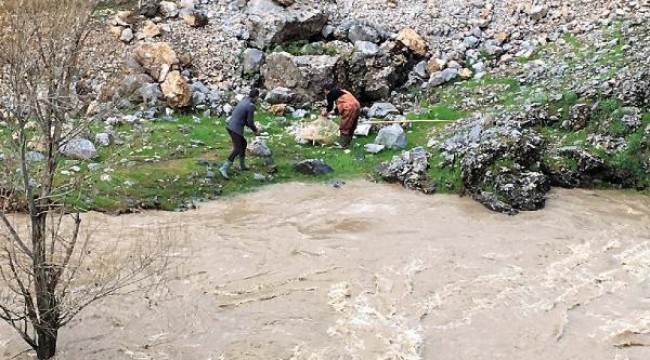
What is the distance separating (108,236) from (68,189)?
163 inches

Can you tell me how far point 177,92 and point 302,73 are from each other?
10.7 ft

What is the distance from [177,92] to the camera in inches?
671

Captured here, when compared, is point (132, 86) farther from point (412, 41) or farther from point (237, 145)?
point (412, 41)

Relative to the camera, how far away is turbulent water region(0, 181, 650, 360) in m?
8.70

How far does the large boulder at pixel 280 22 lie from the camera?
739 inches

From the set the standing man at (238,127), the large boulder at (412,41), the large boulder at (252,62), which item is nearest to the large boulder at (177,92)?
the large boulder at (252,62)

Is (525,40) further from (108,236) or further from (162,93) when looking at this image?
(108,236)

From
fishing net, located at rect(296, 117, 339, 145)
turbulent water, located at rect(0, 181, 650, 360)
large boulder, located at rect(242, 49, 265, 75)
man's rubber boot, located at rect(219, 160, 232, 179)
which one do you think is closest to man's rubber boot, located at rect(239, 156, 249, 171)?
man's rubber boot, located at rect(219, 160, 232, 179)

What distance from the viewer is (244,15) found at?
64.7ft

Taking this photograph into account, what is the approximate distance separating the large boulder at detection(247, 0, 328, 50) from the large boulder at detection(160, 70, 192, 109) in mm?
2805

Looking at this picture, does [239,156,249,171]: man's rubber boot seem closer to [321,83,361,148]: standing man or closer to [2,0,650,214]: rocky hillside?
[321,83,361,148]: standing man

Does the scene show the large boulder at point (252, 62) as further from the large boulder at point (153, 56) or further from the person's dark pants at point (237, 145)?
the person's dark pants at point (237, 145)


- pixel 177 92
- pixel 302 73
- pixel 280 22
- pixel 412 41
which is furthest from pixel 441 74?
pixel 177 92

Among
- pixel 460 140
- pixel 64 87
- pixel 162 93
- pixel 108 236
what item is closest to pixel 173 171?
pixel 108 236
